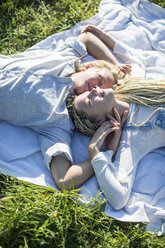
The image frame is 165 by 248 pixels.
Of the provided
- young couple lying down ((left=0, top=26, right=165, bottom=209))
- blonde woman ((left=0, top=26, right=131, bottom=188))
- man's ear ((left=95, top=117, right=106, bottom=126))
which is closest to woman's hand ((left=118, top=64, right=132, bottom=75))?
blonde woman ((left=0, top=26, right=131, bottom=188))

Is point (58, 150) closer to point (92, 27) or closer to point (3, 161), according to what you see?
point (3, 161)

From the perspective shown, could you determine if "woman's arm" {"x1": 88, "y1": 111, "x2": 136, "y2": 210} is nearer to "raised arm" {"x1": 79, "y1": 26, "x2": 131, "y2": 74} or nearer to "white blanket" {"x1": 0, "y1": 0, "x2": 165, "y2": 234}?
"white blanket" {"x1": 0, "y1": 0, "x2": 165, "y2": 234}

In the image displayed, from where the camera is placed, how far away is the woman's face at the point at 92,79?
3.52 meters

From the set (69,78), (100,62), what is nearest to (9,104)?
(69,78)

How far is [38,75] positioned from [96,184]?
1.45 meters

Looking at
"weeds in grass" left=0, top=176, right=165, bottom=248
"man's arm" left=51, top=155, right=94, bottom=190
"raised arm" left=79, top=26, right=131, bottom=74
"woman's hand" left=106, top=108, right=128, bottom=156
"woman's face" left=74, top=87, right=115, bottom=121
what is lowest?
"weeds in grass" left=0, top=176, right=165, bottom=248

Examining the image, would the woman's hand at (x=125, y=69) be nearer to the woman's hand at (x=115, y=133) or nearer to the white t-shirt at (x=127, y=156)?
the white t-shirt at (x=127, y=156)

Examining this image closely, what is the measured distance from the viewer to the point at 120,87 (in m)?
3.65

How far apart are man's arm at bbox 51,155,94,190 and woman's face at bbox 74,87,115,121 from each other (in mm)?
581

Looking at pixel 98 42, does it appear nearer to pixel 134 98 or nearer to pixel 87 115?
pixel 134 98

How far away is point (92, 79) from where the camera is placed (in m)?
3.52

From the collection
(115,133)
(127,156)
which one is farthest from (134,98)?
(127,156)

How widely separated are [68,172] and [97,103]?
85 cm

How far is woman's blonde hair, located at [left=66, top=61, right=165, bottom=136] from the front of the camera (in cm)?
338
